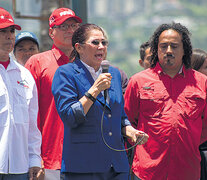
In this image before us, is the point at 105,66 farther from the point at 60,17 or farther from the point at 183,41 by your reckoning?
the point at 183,41

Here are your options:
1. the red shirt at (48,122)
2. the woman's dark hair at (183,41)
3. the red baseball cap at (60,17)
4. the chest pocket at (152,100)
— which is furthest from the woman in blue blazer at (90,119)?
the woman's dark hair at (183,41)

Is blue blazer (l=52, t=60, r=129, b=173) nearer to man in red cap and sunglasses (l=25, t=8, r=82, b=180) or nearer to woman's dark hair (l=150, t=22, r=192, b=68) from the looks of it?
man in red cap and sunglasses (l=25, t=8, r=82, b=180)

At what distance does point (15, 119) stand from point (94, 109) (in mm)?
724

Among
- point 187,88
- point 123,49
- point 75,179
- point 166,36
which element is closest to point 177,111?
point 187,88

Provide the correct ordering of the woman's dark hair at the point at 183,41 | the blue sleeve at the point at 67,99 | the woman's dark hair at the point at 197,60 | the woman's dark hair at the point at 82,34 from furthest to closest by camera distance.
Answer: the woman's dark hair at the point at 197,60 → the woman's dark hair at the point at 183,41 → the woman's dark hair at the point at 82,34 → the blue sleeve at the point at 67,99

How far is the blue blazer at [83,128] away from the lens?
459 centimetres

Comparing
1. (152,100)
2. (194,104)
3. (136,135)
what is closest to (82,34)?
(136,135)

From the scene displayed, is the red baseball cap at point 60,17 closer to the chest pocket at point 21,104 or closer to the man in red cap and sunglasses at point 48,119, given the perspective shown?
the man in red cap and sunglasses at point 48,119

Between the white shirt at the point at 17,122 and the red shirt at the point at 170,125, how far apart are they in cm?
145

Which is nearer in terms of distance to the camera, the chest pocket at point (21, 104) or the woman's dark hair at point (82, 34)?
the chest pocket at point (21, 104)

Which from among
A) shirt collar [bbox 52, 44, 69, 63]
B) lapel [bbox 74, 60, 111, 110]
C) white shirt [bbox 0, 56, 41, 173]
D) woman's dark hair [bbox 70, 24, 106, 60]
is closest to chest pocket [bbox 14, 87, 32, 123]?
white shirt [bbox 0, 56, 41, 173]

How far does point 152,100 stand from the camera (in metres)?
5.79

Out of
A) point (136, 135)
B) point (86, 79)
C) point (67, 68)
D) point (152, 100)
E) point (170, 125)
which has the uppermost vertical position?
point (67, 68)

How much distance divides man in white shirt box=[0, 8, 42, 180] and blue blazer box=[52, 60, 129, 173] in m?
0.31
